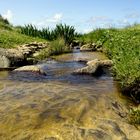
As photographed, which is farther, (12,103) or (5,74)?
(5,74)

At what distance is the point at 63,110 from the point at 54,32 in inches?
718

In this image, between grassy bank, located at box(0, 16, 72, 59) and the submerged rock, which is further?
grassy bank, located at box(0, 16, 72, 59)

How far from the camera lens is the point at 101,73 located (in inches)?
487

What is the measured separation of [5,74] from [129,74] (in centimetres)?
511

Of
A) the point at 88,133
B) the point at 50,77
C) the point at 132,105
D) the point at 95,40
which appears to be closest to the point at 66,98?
the point at 132,105

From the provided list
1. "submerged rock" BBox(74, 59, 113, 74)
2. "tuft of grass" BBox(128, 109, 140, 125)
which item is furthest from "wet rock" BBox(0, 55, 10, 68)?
"tuft of grass" BBox(128, 109, 140, 125)

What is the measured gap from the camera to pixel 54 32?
82.2 feet

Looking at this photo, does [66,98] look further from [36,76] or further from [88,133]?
[36,76]

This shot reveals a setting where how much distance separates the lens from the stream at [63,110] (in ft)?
19.7

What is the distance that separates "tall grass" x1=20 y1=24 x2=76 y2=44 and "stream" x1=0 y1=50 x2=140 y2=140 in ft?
43.3

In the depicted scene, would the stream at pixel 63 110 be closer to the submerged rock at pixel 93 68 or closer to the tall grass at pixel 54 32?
the submerged rock at pixel 93 68

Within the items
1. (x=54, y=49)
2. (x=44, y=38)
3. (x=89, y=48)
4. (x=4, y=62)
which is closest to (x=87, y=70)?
(x=4, y=62)

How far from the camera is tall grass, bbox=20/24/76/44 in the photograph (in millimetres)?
24212

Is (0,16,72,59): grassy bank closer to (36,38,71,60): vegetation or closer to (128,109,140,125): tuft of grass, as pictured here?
(36,38,71,60): vegetation
